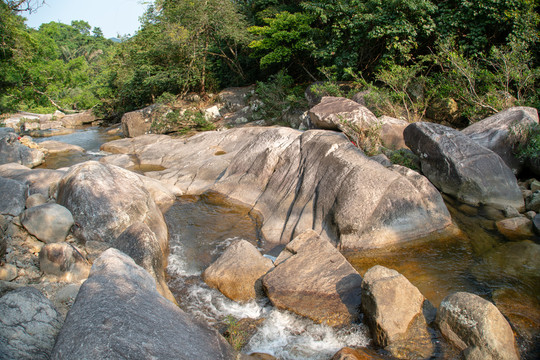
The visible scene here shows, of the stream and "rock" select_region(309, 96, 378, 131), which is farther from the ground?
"rock" select_region(309, 96, 378, 131)

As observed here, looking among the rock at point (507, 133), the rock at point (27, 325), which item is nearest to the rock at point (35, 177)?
the rock at point (27, 325)

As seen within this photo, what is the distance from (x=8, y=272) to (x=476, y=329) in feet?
20.8

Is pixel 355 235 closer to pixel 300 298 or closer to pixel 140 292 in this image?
pixel 300 298

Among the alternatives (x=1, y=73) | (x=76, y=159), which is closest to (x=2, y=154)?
(x=76, y=159)

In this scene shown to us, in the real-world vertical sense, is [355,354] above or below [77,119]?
below

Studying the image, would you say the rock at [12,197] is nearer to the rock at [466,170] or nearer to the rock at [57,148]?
the rock at [466,170]

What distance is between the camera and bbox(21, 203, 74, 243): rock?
623cm

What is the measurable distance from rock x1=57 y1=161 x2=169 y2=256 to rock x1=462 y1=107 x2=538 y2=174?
865 centimetres

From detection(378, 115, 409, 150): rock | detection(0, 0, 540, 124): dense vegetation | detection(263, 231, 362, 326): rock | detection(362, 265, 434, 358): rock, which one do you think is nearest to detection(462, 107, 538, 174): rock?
detection(0, 0, 540, 124): dense vegetation

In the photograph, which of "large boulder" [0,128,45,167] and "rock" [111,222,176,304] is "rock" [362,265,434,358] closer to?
"rock" [111,222,176,304]

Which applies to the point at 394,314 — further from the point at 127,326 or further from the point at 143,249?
the point at 143,249

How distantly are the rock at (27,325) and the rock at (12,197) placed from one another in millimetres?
4210

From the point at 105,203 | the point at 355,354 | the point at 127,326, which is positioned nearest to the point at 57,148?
the point at 105,203

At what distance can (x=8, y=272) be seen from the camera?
5047 millimetres
